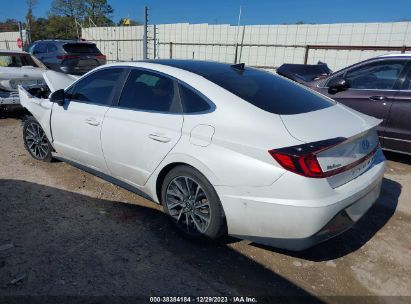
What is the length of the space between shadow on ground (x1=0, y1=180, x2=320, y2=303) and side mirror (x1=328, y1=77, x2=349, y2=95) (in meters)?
3.59

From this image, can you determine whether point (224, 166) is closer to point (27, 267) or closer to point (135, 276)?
point (135, 276)

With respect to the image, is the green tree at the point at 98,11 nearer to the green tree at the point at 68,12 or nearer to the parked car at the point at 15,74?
the green tree at the point at 68,12

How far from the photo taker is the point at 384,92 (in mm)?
5250

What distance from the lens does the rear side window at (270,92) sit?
2941 millimetres

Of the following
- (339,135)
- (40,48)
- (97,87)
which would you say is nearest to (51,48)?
(40,48)

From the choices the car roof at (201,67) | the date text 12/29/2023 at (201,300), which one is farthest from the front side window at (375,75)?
the date text 12/29/2023 at (201,300)

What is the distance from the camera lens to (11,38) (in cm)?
2789

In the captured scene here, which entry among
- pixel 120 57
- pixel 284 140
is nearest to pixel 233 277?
pixel 284 140

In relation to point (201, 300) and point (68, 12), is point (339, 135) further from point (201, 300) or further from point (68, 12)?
point (68, 12)

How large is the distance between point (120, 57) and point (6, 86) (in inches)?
500

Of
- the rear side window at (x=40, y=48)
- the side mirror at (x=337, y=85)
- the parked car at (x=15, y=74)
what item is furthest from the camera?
the rear side window at (x=40, y=48)

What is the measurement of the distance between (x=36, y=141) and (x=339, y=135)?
4091mm

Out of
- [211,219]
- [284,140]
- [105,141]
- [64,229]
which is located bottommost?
[64,229]

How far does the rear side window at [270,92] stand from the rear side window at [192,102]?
231 mm
